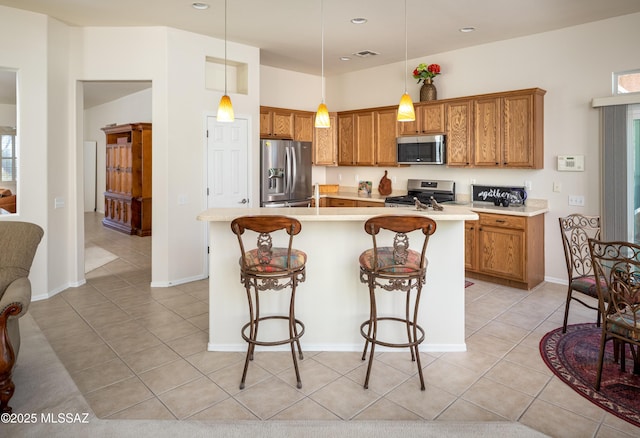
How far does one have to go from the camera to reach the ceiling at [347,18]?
4.20m

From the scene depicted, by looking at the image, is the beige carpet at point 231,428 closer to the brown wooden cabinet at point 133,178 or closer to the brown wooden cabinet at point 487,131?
the brown wooden cabinet at point 487,131

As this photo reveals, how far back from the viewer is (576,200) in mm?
4969

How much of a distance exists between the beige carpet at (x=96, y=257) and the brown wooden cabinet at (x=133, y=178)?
1.38 metres

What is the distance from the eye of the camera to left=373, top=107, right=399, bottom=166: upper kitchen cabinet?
6402mm

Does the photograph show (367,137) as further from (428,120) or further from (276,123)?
(276,123)

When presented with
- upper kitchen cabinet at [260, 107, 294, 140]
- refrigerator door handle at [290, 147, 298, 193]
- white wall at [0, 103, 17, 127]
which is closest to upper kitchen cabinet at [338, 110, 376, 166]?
upper kitchen cabinet at [260, 107, 294, 140]

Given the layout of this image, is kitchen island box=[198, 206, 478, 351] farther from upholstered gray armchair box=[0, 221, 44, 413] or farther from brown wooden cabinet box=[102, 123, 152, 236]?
brown wooden cabinet box=[102, 123, 152, 236]

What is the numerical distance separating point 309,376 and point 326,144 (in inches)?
189

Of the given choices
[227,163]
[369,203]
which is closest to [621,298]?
[369,203]

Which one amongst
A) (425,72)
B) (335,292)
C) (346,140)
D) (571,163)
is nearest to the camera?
(335,292)

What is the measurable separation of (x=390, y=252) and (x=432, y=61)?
414 cm

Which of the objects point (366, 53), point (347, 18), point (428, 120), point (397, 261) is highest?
point (366, 53)

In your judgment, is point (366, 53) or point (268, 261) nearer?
point (268, 261)

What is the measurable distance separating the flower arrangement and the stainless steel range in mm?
1442
